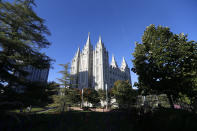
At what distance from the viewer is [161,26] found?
1107 cm

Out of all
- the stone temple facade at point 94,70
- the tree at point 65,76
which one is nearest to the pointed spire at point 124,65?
the stone temple facade at point 94,70

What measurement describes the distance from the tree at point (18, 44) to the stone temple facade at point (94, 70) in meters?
59.8

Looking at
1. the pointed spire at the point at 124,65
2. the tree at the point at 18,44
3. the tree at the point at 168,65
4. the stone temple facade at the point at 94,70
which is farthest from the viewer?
the pointed spire at the point at 124,65

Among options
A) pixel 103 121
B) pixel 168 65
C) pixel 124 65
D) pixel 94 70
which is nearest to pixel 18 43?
pixel 103 121

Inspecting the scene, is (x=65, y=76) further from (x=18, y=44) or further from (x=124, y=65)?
(x=124, y=65)

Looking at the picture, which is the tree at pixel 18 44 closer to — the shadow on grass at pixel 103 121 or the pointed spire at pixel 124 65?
the shadow on grass at pixel 103 121

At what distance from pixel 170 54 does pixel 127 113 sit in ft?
23.6

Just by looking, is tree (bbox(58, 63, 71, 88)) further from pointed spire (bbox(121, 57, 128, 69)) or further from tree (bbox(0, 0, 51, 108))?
pointed spire (bbox(121, 57, 128, 69))

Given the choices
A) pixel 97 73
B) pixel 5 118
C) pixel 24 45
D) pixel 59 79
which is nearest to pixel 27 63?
pixel 24 45

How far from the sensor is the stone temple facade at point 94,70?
232ft

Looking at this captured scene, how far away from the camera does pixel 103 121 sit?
19.4 ft

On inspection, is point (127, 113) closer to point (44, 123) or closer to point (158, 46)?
point (44, 123)

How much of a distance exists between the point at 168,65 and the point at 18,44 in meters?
12.8

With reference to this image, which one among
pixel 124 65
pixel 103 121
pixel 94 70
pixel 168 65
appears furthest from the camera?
pixel 124 65
